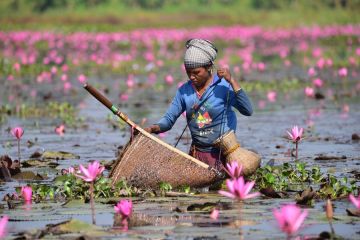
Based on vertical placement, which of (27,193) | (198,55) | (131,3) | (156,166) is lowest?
(27,193)

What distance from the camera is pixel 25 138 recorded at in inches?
508

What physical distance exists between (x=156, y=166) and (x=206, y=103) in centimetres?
75

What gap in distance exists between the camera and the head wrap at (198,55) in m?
8.34

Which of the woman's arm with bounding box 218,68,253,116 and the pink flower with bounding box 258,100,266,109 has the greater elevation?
the pink flower with bounding box 258,100,266,109

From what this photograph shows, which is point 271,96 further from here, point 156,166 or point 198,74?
point 156,166

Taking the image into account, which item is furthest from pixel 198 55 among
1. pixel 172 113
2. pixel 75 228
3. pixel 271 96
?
pixel 271 96

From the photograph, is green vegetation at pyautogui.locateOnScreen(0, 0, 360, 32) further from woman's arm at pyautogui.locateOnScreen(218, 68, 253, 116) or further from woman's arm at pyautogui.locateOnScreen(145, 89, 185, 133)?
woman's arm at pyautogui.locateOnScreen(218, 68, 253, 116)

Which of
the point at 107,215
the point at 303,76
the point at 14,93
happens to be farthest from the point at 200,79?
the point at 303,76

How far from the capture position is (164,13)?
5306 centimetres

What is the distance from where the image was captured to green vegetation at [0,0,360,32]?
44594 millimetres

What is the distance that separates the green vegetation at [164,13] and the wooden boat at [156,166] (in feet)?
107

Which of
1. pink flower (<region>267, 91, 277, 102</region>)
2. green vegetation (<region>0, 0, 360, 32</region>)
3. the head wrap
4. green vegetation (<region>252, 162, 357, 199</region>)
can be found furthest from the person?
green vegetation (<region>0, 0, 360, 32</region>)

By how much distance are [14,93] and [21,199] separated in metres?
12.3

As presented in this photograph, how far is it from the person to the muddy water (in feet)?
2.19
